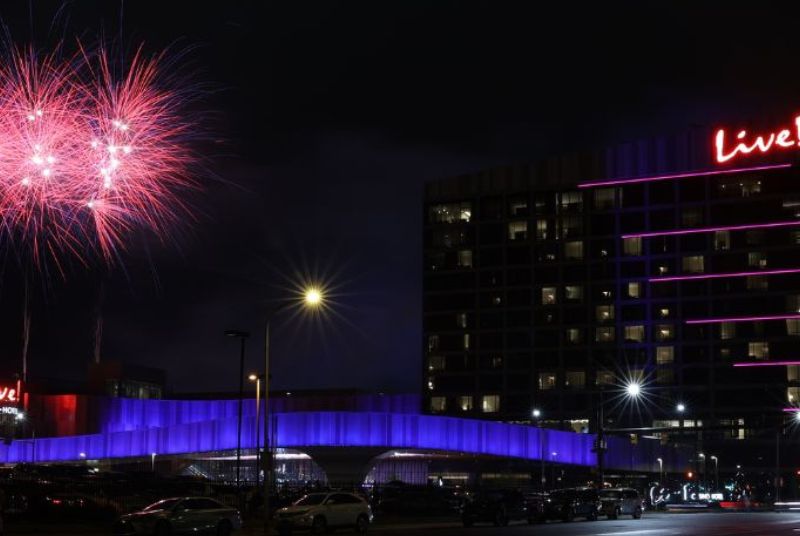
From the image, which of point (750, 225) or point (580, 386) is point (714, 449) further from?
point (750, 225)

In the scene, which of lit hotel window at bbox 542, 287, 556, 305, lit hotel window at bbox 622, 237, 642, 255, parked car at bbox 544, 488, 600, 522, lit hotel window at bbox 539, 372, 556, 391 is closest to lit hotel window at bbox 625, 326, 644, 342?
lit hotel window at bbox 622, 237, 642, 255

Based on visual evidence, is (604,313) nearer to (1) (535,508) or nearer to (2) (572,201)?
(2) (572,201)

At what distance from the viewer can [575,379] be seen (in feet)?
500

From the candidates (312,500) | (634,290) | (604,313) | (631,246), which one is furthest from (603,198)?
(312,500)

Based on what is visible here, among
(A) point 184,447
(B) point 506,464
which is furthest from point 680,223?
(A) point 184,447

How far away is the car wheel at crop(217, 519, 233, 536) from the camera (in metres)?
40.9

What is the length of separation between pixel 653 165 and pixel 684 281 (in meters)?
16.6

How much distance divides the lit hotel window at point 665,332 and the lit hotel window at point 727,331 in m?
6.52

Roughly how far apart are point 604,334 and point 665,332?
8233 mm

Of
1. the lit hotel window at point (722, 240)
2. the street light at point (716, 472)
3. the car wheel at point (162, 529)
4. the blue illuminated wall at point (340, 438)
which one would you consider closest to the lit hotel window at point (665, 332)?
the lit hotel window at point (722, 240)

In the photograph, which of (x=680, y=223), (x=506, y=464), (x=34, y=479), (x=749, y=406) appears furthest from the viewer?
(x=680, y=223)

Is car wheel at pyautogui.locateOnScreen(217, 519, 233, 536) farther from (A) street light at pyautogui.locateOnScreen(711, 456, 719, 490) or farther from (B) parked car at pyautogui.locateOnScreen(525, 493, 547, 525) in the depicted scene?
(A) street light at pyautogui.locateOnScreen(711, 456, 719, 490)

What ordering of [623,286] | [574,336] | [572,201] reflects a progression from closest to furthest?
[623,286], [574,336], [572,201]

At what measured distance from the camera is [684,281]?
5866 inches
